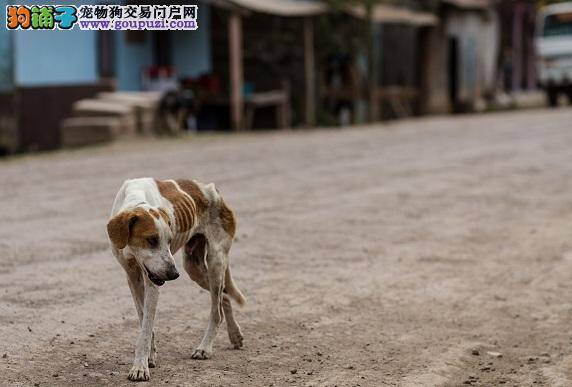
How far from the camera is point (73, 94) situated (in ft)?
61.0

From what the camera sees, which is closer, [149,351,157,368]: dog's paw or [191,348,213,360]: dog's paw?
[149,351,157,368]: dog's paw

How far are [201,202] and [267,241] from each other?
Result: 12.0 ft

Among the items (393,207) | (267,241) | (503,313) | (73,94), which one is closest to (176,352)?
(503,313)

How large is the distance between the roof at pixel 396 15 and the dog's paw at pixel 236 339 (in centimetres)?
1844

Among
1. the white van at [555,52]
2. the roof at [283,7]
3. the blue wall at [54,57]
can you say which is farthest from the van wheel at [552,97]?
the blue wall at [54,57]

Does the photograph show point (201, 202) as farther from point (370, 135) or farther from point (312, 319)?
point (370, 135)

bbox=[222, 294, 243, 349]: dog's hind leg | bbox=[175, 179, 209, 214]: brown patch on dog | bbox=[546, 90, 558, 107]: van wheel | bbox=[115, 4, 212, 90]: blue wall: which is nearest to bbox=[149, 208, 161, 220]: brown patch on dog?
bbox=[175, 179, 209, 214]: brown patch on dog

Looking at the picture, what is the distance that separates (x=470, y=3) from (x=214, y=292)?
89.2 feet

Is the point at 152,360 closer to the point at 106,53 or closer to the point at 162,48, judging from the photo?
the point at 106,53

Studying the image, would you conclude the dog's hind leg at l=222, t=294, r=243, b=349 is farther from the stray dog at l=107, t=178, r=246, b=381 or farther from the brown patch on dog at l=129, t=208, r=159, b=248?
the brown patch on dog at l=129, t=208, r=159, b=248

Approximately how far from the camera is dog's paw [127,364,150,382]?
15.8 feet

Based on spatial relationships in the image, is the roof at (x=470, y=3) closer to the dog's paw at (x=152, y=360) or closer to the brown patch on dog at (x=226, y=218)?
the brown patch on dog at (x=226, y=218)

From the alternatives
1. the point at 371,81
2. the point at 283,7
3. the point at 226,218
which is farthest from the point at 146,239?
the point at 371,81

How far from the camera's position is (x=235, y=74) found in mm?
20953
